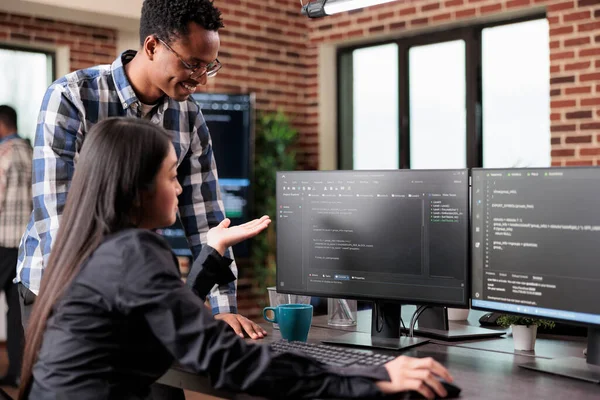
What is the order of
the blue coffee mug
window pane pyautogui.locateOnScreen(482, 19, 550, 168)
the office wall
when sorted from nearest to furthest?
the blue coffee mug → the office wall → window pane pyautogui.locateOnScreen(482, 19, 550, 168)

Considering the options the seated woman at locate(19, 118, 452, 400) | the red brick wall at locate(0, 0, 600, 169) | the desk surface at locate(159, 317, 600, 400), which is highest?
the red brick wall at locate(0, 0, 600, 169)

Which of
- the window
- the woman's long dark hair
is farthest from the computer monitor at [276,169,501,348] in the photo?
the window

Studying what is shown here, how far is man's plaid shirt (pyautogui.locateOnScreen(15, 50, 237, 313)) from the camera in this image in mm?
1840

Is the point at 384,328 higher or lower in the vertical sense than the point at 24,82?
lower

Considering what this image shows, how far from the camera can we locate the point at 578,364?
162 centimetres

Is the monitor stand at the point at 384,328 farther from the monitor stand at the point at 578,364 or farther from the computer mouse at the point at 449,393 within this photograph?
the computer mouse at the point at 449,393

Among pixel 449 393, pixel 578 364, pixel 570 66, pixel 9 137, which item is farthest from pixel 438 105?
pixel 449 393

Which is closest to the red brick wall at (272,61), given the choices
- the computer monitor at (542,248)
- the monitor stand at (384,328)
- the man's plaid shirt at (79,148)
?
the man's plaid shirt at (79,148)

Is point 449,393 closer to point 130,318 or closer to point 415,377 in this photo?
point 415,377

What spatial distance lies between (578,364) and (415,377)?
495mm

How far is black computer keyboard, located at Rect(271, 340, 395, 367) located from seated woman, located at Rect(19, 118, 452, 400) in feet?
0.35

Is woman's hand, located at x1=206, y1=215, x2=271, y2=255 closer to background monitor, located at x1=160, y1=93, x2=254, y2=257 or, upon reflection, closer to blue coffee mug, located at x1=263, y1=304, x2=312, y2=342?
blue coffee mug, located at x1=263, y1=304, x2=312, y2=342

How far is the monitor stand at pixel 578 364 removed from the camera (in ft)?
5.07

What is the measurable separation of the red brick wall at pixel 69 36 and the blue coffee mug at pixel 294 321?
138 inches
